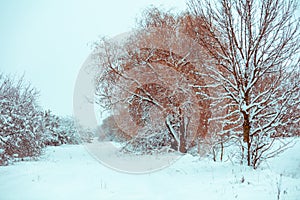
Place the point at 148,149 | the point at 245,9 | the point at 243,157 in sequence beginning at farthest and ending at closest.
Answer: the point at 148,149
the point at 243,157
the point at 245,9

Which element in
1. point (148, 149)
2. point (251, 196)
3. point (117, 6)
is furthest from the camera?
point (117, 6)

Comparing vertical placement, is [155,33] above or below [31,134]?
above

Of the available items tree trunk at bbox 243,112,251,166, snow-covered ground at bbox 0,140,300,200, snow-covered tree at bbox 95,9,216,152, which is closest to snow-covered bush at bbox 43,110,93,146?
snow-covered tree at bbox 95,9,216,152

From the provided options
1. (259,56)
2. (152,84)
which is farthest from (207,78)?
(152,84)

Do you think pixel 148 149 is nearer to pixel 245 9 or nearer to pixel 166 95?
pixel 166 95

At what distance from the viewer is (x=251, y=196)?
10.6ft

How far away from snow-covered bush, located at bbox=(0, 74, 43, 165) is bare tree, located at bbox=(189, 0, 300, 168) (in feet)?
26.8

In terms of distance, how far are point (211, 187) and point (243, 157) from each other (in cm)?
156

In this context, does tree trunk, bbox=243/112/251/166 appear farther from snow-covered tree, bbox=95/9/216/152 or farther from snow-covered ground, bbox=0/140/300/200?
snow-covered tree, bbox=95/9/216/152

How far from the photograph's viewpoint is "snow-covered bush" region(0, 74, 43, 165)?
9336mm

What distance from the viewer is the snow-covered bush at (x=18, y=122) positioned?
9.34 meters

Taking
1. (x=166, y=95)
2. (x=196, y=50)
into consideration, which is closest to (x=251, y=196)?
(x=196, y=50)

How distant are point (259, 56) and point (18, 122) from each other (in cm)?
944

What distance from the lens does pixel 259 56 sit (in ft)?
16.6
